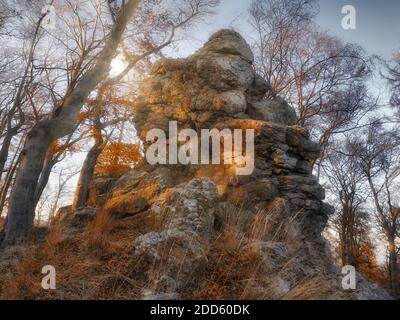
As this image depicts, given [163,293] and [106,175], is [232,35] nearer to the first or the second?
[106,175]

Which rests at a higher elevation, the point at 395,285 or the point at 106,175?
the point at 106,175

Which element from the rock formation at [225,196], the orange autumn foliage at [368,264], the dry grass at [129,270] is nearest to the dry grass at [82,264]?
the dry grass at [129,270]

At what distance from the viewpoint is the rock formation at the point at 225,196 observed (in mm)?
3836

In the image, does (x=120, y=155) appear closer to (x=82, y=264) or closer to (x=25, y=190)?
(x=25, y=190)

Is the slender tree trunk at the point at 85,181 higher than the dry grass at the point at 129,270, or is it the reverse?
the slender tree trunk at the point at 85,181

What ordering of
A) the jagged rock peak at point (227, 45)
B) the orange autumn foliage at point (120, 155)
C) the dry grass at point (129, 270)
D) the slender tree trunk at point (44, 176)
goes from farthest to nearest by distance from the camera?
the orange autumn foliage at point (120, 155) < the slender tree trunk at point (44, 176) < the jagged rock peak at point (227, 45) < the dry grass at point (129, 270)

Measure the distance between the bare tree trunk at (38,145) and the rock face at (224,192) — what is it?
66.6 inches

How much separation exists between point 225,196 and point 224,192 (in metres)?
0.10

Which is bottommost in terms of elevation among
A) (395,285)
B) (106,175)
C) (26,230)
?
(395,285)

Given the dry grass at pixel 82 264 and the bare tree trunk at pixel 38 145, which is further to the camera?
the bare tree trunk at pixel 38 145

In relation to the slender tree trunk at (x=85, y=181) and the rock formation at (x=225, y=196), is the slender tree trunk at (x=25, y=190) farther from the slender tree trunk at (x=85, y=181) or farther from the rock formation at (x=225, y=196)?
the slender tree trunk at (x=85, y=181)
